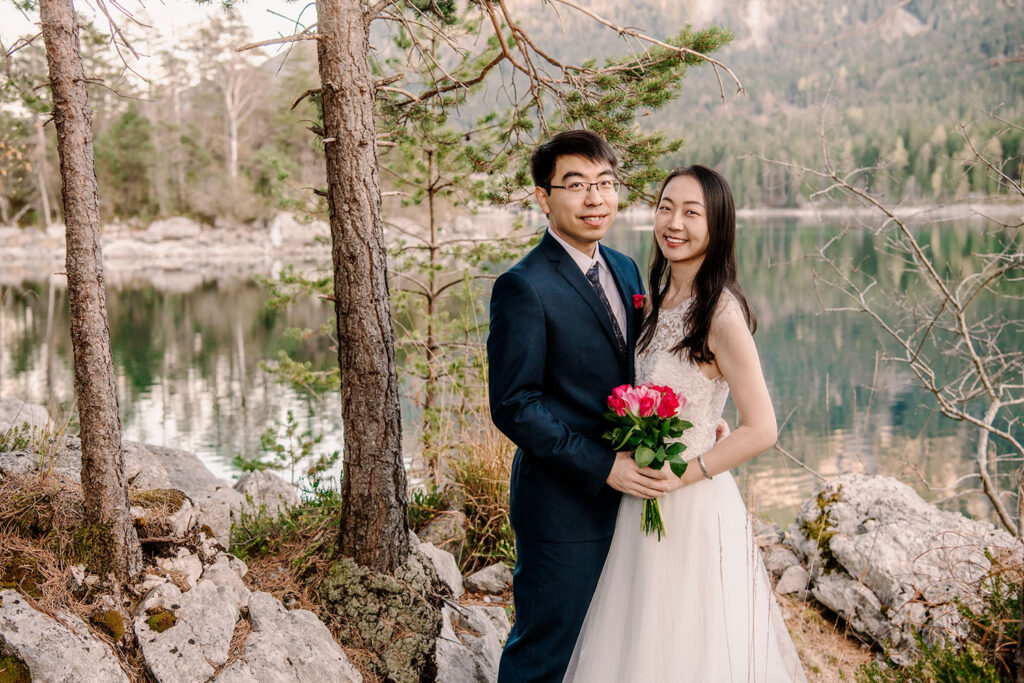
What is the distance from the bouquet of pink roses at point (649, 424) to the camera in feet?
7.29

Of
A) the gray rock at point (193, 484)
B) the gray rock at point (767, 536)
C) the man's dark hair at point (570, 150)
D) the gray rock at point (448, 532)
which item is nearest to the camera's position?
the man's dark hair at point (570, 150)

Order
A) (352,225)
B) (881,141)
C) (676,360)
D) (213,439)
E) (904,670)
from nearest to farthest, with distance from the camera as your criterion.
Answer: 1. (676,360)
2. (904,670)
3. (352,225)
4. (213,439)
5. (881,141)

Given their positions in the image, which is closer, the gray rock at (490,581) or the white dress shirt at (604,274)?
the white dress shirt at (604,274)

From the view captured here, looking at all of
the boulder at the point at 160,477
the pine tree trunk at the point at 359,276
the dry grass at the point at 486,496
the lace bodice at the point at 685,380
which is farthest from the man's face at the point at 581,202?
the dry grass at the point at 486,496

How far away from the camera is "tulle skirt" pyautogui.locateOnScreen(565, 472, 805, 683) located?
2.43 metres

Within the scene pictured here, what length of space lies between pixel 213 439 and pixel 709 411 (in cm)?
1137

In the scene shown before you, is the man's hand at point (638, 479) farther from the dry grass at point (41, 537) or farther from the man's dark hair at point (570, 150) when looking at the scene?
the dry grass at point (41, 537)

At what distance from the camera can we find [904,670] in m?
2.75

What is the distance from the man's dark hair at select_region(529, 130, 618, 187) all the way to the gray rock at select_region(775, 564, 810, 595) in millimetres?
3535

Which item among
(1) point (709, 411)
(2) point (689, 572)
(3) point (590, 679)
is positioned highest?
(1) point (709, 411)

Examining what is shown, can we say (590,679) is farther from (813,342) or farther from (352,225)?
(813,342)

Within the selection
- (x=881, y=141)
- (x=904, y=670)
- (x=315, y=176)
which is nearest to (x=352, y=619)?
(x=904, y=670)

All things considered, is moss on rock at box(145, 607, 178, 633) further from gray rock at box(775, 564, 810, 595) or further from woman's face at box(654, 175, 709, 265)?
gray rock at box(775, 564, 810, 595)

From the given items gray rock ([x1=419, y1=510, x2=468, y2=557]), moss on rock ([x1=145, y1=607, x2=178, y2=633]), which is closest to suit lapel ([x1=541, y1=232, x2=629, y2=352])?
moss on rock ([x1=145, y1=607, x2=178, y2=633])
